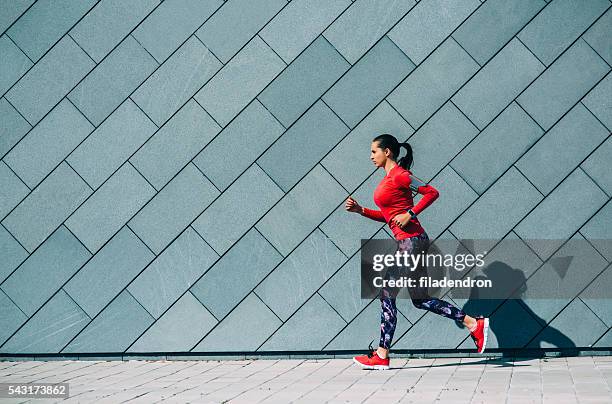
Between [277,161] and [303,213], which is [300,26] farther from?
[303,213]

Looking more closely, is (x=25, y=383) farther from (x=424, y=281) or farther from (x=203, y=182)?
(x=424, y=281)

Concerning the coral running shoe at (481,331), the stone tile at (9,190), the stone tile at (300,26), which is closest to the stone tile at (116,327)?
the stone tile at (9,190)

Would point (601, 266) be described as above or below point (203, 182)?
below

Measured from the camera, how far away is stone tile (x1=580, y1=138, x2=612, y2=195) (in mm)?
9789

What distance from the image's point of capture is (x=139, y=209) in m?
10.2

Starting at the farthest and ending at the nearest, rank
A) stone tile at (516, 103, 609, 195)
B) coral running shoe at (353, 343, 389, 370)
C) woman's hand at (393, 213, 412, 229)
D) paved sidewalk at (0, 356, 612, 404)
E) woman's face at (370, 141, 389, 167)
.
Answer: stone tile at (516, 103, 609, 195)
woman's face at (370, 141, 389, 167)
coral running shoe at (353, 343, 389, 370)
woman's hand at (393, 213, 412, 229)
paved sidewalk at (0, 356, 612, 404)

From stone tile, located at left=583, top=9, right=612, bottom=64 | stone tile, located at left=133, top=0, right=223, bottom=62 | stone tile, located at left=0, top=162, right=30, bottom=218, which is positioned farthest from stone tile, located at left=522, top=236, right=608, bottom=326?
stone tile, located at left=0, top=162, right=30, bottom=218

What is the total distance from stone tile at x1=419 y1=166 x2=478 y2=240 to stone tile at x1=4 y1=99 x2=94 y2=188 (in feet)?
12.5

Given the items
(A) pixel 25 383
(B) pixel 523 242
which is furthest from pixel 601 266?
(A) pixel 25 383

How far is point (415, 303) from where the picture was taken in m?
9.05

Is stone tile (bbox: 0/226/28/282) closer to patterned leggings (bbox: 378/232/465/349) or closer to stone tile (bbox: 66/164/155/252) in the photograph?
stone tile (bbox: 66/164/155/252)

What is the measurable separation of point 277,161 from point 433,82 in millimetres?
1858

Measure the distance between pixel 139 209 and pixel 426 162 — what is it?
3.12m

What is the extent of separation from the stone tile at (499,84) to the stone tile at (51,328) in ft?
15.4
